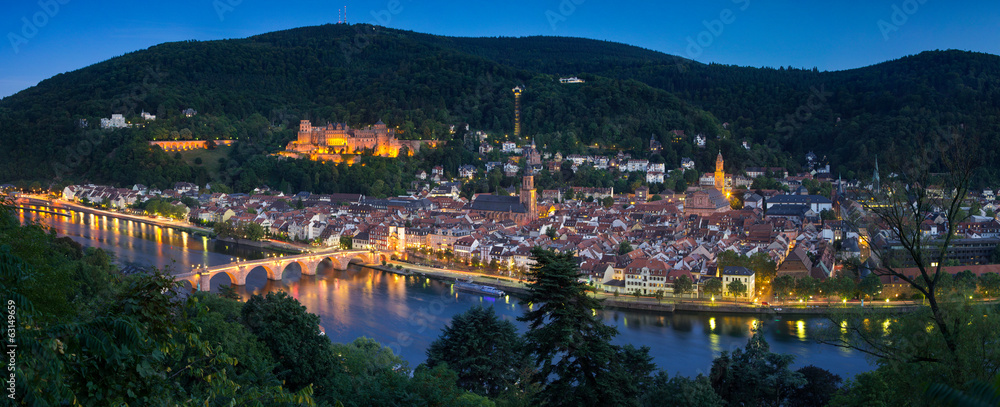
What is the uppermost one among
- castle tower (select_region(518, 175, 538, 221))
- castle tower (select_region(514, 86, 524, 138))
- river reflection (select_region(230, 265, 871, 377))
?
castle tower (select_region(514, 86, 524, 138))

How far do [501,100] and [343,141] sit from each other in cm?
984

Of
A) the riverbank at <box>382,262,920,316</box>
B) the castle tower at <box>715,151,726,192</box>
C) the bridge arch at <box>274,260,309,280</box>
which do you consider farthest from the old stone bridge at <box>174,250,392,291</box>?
the castle tower at <box>715,151,726,192</box>

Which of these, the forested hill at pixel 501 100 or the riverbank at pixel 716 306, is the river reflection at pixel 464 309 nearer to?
the riverbank at pixel 716 306

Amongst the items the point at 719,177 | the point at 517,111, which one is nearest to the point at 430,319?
the point at 719,177

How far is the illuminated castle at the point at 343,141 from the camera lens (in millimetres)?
33969

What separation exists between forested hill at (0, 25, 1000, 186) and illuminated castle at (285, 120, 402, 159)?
1301 mm

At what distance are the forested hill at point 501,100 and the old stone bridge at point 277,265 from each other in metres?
17.5

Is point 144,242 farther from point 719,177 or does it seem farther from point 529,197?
point 719,177

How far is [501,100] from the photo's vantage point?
133 feet

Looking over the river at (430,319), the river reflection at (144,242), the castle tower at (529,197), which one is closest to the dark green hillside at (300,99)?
the river reflection at (144,242)

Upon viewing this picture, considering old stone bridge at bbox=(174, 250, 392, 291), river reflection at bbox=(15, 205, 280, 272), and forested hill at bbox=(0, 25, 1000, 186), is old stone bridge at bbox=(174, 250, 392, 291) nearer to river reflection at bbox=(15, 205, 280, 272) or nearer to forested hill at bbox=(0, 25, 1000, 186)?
river reflection at bbox=(15, 205, 280, 272)

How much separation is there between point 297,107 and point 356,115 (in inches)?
228

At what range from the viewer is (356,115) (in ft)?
128

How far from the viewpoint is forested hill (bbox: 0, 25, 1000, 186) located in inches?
1350
